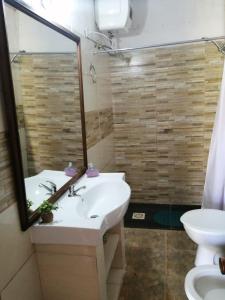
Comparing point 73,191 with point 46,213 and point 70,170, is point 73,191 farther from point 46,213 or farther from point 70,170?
point 46,213

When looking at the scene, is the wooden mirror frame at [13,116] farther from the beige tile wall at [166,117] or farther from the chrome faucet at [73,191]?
the beige tile wall at [166,117]

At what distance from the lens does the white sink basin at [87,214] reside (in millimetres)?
1232

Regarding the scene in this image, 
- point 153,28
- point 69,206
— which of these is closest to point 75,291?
point 69,206

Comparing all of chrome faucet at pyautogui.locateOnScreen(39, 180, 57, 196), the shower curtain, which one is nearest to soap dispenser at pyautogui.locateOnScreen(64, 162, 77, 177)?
chrome faucet at pyautogui.locateOnScreen(39, 180, 57, 196)

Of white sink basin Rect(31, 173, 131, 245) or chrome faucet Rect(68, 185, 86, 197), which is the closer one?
white sink basin Rect(31, 173, 131, 245)

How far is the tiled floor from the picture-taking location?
1.86 metres

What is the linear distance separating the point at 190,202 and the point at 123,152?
1.05m

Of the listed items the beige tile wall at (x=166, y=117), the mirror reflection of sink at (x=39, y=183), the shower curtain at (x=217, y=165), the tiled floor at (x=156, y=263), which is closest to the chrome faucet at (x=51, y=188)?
the mirror reflection of sink at (x=39, y=183)

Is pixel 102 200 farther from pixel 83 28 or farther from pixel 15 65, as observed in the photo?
pixel 83 28

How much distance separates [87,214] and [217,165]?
1.37 meters

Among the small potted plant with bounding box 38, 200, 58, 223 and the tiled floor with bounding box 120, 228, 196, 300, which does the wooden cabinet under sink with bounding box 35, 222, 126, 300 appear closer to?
the small potted plant with bounding box 38, 200, 58, 223

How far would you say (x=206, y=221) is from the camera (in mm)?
1939

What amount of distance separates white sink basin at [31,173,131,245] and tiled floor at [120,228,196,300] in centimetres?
71

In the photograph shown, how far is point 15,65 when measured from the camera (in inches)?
46.8
